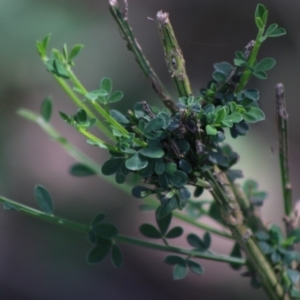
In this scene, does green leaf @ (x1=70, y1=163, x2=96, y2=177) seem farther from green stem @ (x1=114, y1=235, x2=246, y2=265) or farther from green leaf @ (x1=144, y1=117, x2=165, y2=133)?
green leaf @ (x1=144, y1=117, x2=165, y2=133)

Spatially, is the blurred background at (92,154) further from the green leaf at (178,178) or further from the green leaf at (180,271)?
the green leaf at (178,178)

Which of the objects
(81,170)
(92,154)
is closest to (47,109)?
(81,170)

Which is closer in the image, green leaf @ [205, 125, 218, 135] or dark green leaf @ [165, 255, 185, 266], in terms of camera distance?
green leaf @ [205, 125, 218, 135]

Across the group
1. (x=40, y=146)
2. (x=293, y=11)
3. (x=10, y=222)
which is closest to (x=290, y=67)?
(x=293, y=11)

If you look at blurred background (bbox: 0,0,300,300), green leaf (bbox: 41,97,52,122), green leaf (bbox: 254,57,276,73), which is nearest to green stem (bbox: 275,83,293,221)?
green leaf (bbox: 254,57,276,73)

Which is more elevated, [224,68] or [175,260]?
[224,68]

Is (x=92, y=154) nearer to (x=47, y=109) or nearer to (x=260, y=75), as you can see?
(x=47, y=109)
